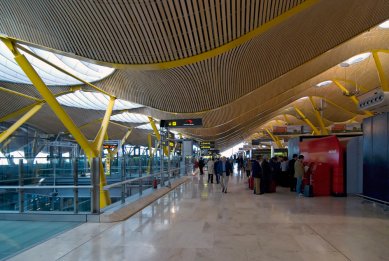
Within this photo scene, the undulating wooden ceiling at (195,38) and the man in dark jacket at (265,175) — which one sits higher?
the undulating wooden ceiling at (195,38)

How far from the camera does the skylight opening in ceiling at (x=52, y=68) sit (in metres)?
23.1

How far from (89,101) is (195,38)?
104ft

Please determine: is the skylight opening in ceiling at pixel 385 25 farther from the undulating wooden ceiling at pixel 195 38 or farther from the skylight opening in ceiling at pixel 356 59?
the skylight opening in ceiling at pixel 356 59

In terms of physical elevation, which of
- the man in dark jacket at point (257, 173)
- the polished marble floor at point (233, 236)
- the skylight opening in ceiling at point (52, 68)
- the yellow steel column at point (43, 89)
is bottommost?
the polished marble floor at point (233, 236)

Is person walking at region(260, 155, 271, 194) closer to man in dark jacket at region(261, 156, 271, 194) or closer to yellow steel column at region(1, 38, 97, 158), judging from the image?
man in dark jacket at region(261, 156, 271, 194)

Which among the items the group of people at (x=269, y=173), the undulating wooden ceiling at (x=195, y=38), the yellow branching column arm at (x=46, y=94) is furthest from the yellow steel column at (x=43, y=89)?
the group of people at (x=269, y=173)

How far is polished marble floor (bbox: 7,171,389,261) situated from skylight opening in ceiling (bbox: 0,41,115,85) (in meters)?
Result: 16.2

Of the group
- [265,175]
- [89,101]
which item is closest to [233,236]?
[265,175]

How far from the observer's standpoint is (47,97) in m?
17.6

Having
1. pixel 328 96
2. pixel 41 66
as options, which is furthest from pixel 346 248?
pixel 328 96

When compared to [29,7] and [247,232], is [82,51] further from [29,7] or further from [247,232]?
[247,232]

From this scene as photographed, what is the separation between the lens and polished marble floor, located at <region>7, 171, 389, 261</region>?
571 centimetres

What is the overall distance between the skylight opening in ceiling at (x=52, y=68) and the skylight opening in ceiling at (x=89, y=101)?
844 cm

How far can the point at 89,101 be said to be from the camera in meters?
40.4
